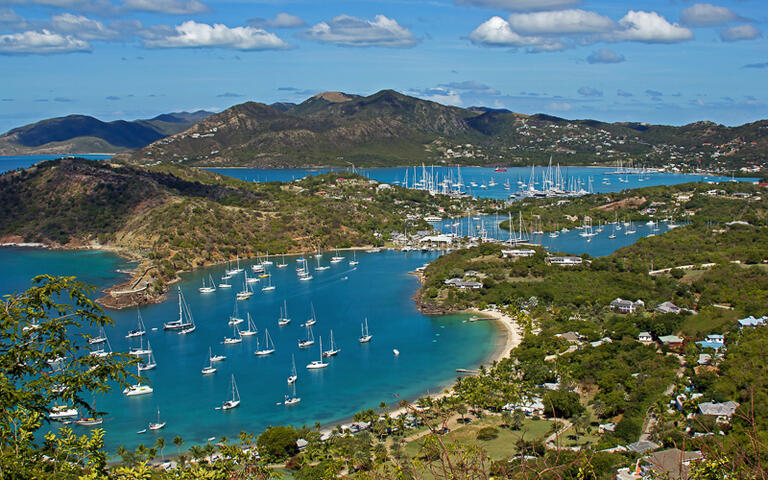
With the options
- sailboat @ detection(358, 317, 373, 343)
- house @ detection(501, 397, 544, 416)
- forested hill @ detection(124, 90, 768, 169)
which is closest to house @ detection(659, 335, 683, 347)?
house @ detection(501, 397, 544, 416)

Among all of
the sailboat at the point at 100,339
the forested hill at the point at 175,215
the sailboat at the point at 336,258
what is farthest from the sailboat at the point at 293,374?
the sailboat at the point at 336,258

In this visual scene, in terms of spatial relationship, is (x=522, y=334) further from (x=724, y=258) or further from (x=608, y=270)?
(x=724, y=258)

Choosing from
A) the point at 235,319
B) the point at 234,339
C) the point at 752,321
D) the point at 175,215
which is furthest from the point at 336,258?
the point at 752,321

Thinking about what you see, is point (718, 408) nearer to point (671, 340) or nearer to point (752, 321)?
point (671, 340)

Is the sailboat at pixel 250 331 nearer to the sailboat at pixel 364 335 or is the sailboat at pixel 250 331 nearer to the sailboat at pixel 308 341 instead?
the sailboat at pixel 308 341

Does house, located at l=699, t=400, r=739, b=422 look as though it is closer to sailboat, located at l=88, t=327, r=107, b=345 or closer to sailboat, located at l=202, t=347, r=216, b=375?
sailboat, located at l=202, t=347, r=216, b=375

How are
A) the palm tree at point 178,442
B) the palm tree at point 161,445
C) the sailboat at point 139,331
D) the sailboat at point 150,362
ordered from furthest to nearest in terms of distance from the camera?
the sailboat at point 139,331
the sailboat at point 150,362
the palm tree at point 178,442
the palm tree at point 161,445

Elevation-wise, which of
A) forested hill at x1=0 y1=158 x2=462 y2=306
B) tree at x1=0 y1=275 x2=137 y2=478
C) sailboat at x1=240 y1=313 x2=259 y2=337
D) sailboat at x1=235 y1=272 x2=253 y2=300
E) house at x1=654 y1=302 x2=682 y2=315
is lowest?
sailboat at x1=240 y1=313 x2=259 y2=337
